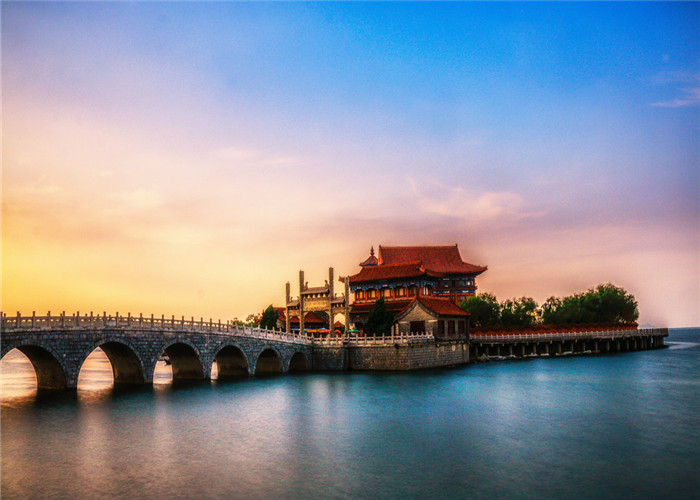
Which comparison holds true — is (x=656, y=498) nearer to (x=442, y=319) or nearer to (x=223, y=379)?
(x=223, y=379)

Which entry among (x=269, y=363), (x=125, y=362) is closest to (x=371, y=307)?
(x=269, y=363)

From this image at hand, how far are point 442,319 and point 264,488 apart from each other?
38096mm

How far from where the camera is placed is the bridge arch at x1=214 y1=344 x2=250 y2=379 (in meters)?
43.1

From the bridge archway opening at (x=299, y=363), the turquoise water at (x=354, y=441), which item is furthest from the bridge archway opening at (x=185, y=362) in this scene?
the bridge archway opening at (x=299, y=363)

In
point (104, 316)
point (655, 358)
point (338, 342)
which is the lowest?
point (655, 358)

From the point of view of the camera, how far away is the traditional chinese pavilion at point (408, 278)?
6388 cm

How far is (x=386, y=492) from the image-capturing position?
1639 centimetres

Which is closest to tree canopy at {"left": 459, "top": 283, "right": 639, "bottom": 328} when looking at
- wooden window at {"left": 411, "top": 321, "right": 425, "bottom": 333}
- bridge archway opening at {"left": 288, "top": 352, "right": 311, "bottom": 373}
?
wooden window at {"left": 411, "top": 321, "right": 425, "bottom": 333}

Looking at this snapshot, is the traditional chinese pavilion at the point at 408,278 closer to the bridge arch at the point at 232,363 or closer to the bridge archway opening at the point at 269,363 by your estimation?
the bridge archway opening at the point at 269,363

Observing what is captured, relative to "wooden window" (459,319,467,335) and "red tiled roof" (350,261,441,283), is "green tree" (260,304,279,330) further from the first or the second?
"wooden window" (459,319,467,335)

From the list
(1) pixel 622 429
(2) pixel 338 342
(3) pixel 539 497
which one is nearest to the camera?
(3) pixel 539 497

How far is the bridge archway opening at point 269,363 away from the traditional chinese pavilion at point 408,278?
1509 centimetres

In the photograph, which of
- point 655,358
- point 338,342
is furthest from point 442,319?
point 655,358

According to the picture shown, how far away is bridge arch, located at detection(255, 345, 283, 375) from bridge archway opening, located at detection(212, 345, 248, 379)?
64.1 inches
